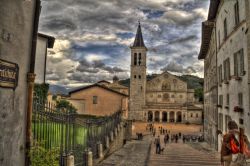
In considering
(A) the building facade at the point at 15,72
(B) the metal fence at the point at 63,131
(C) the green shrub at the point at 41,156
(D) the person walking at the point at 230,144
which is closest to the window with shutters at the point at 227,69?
(B) the metal fence at the point at 63,131

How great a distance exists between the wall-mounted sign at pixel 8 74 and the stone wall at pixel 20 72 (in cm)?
9

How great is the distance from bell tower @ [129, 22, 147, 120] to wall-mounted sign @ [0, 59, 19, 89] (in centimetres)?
6755

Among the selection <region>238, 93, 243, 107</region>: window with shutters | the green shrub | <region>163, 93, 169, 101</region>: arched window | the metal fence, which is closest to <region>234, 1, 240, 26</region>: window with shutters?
<region>238, 93, 243, 107</region>: window with shutters

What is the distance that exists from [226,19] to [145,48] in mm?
58620

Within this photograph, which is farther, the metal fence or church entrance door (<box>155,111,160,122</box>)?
church entrance door (<box>155,111,160,122</box>)

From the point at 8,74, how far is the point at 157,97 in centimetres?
7239

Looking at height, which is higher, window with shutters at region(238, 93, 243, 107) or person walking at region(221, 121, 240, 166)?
window with shutters at region(238, 93, 243, 107)

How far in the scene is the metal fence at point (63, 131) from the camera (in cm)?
745

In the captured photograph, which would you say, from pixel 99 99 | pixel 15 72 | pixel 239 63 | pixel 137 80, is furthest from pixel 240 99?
pixel 137 80

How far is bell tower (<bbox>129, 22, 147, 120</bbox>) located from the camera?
2854 inches

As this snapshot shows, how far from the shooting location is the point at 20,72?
17.8ft

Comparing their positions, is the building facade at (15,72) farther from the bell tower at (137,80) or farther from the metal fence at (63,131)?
the bell tower at (137,80)

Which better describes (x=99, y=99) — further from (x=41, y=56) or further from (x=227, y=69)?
(x=227, y=69)

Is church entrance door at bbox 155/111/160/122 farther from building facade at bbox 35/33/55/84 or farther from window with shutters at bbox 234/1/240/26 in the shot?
window with shutters at bbox 234/1/240/26
